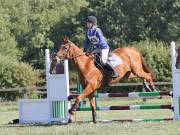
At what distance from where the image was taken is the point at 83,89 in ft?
49.1

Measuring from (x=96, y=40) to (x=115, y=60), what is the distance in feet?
3.04

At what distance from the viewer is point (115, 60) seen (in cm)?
1530

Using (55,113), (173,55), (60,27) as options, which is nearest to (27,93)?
(55,113)

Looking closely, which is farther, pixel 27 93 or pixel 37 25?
pixel 37 25

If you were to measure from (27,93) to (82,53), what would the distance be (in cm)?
1874

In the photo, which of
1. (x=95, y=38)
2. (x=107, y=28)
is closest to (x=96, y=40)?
(x=95, y=38)

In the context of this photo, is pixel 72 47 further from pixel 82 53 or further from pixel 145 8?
pixel 145 8

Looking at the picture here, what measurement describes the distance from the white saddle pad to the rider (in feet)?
0.64

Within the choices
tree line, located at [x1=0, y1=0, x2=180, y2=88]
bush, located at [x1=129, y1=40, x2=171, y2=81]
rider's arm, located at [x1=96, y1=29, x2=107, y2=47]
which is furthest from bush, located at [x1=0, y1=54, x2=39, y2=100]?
rider's arm, located at [x1=96, y1=29, x2=107, y2=47]

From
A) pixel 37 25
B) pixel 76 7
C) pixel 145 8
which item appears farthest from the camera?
pixel 76 7

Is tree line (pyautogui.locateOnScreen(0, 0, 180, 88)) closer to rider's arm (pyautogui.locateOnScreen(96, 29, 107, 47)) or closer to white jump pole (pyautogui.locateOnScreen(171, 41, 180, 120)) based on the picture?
rider's arm (pyautogui.locateOnScreen(96, 29, 107, 47))

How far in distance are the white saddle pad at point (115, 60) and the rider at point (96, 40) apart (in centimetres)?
20

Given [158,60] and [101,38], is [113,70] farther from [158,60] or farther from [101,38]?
[158,60]

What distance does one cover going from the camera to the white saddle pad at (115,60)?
15148 millimetres
